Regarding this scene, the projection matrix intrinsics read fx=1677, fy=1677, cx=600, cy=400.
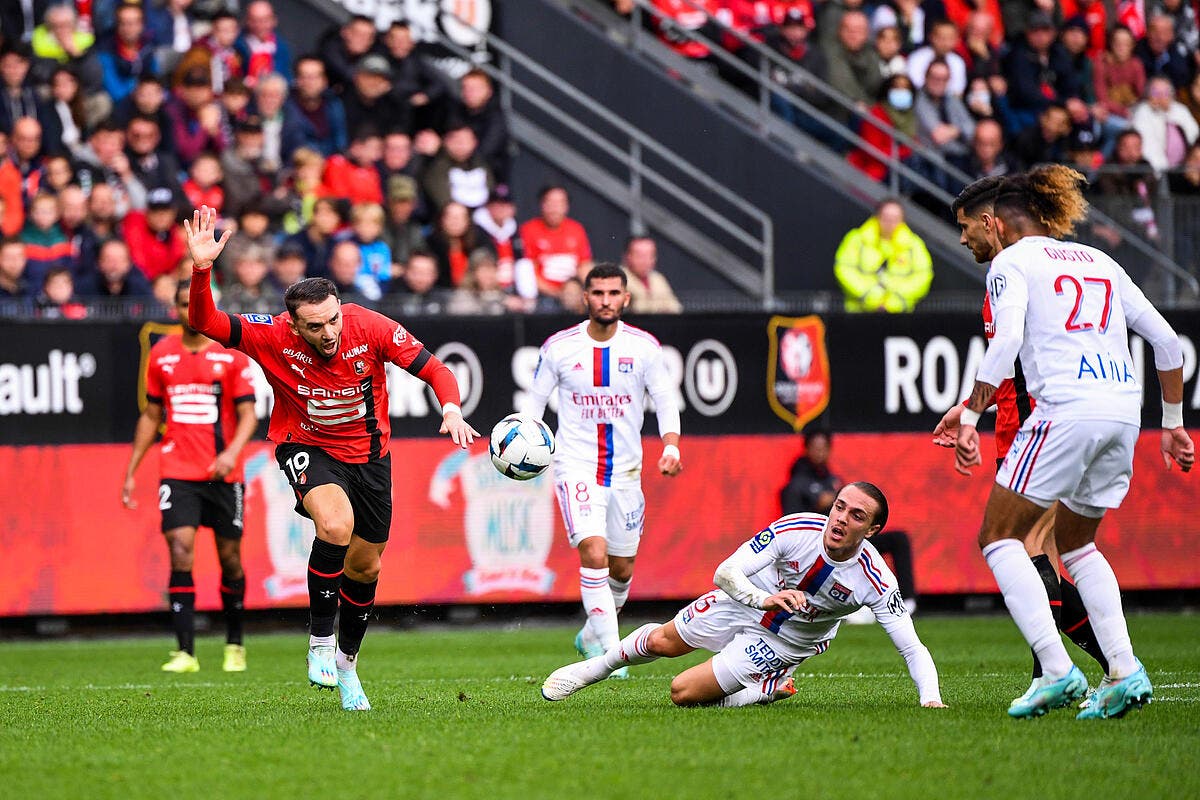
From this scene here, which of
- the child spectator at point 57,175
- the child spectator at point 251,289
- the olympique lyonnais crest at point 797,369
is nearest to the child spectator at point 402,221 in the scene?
the child spectator at point 251,289

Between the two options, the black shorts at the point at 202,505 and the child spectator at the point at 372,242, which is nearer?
the black shorts at the point at 202,505

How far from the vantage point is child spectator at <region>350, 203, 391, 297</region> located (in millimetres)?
15875

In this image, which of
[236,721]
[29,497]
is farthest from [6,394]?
Result: [236,721]

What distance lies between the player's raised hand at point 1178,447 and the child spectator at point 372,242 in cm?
936

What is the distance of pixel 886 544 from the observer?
15578 mm

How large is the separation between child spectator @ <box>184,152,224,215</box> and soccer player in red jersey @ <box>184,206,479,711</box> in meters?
7.71

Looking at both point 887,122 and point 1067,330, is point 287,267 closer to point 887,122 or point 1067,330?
point 887,122

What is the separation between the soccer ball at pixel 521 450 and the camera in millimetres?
8898

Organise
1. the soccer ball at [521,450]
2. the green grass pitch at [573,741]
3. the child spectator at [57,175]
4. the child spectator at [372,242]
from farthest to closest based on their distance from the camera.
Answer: the child spectator at [372,242]
the child spectator at [57,175]
the soccer ball at [521,450]
the green grass pitch at [573,741]

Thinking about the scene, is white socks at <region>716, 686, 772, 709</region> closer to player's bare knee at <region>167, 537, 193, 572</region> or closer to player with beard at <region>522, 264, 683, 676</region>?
player with beard at <region>522, 264, 683, 676</region>

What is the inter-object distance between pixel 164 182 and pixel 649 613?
20.4 ft

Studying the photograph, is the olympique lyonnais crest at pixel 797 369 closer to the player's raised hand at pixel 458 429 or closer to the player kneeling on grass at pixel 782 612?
the player kneeling on grass at pixel 782 612

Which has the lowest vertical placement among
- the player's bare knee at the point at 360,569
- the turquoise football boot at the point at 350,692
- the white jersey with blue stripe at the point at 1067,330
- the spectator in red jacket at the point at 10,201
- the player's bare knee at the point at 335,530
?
the turquoise football boot at the point at 350,692

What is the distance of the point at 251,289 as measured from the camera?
1509 centimetres
